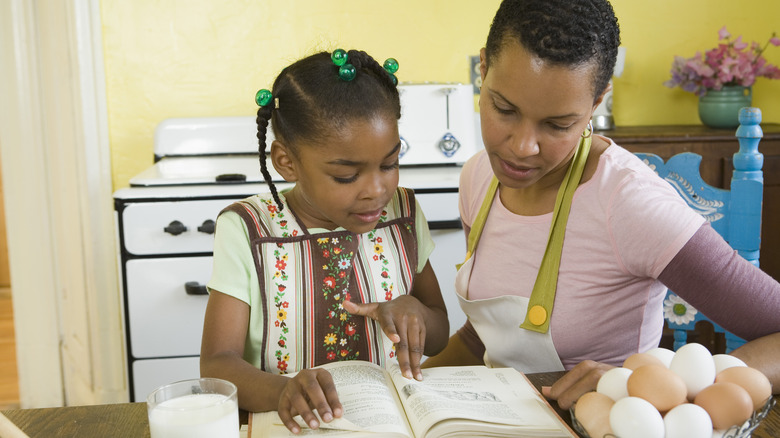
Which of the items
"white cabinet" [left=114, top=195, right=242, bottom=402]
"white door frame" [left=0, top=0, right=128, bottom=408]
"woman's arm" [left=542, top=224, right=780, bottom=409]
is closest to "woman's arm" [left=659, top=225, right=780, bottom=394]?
"woman's arm" [left=542, top=224, right=780, bottom=409]

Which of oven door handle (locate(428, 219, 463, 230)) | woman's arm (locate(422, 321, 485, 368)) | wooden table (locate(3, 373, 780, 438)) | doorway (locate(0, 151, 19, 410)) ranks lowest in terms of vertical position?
doorway (locate(0, 151, 19, 410))

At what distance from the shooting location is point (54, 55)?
2.51m

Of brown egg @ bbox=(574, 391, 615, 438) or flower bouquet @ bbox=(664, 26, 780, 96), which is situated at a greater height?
flower bouquet @ bbox=(664, 26, 780, 96)

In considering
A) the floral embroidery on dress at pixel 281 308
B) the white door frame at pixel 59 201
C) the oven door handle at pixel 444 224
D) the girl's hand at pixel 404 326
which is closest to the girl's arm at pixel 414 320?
the girl's hand at pixel 404 326

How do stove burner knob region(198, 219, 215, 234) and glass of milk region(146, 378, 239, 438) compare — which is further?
stove burner knob region(198, 219, 215, 234)

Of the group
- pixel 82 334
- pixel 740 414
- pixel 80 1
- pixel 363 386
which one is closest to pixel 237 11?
pixel 80 1

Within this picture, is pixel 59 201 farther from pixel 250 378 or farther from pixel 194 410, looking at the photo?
pixel 194 410

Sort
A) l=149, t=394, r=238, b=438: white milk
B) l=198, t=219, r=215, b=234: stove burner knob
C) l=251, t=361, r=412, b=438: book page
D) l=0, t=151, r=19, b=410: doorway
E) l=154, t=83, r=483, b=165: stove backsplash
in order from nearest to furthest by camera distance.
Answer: l=149, t=394, r=238, b=438: white milk, l=251, t=361, r=412, b=438: book page, l=198, t=219, r=215, b=234: stove burner knob, l=154, t=83, r=483, b=165: stove backsplash, l=0, t=151, r=19, b=410: doorway

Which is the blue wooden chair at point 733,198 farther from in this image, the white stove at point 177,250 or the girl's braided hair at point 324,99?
the white stove at point 177,250

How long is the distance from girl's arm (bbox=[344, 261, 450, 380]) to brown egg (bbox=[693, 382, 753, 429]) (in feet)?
1.13

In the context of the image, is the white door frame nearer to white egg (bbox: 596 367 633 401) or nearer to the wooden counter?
the wooden counter

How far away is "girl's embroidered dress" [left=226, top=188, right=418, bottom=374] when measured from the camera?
1.14 meters

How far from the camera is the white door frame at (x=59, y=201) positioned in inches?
98.0

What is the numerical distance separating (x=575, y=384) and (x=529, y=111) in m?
0.35
